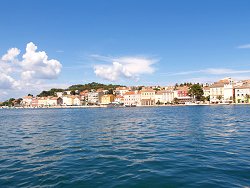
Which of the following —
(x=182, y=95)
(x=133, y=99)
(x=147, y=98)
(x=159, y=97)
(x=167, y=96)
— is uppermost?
(x=182, y=95)

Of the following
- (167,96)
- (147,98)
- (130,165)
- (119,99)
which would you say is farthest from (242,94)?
(130,165)

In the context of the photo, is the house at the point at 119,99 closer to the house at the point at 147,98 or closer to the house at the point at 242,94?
the house at the point at 147,98

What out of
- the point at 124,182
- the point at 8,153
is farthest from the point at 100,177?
the point at 8,153

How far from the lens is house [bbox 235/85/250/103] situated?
132 m

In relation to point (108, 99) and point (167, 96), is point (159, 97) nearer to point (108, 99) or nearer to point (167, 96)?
point (167, 96)

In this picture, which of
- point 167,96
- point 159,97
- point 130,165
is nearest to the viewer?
point 130,165

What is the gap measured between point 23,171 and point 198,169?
693cm

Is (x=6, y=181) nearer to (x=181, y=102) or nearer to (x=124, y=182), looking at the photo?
(x=124, y=182)

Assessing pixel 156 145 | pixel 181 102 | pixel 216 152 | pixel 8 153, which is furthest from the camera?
pixel 181 102

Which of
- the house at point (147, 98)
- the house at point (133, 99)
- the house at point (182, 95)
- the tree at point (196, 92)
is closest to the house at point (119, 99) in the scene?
the house at point (133, 99)

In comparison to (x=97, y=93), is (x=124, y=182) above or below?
below

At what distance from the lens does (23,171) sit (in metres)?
11.2

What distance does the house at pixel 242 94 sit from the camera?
132 meters

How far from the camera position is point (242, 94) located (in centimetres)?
13450
